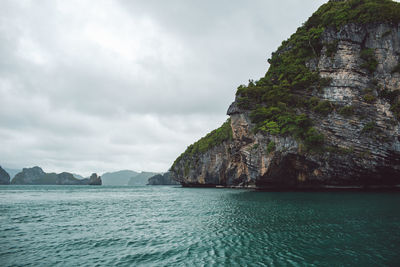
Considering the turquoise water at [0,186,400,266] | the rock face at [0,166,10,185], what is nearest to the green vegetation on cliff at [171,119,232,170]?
the turquoise water at [0,186,400,266]

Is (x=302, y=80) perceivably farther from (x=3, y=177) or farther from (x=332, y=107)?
(x=3, y=177)

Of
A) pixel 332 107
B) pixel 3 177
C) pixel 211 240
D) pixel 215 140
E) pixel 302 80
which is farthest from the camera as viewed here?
pixel 3 177

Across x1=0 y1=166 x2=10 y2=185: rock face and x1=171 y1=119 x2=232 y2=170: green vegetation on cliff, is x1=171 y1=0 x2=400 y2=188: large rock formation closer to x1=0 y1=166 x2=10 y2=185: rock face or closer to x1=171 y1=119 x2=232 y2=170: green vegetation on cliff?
x1=171 y1=119 x2=232 y2=170: green vegetation on cliff

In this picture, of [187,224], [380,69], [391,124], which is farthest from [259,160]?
[187,224]

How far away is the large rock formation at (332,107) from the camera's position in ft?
125

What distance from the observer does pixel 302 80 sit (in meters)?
44.3

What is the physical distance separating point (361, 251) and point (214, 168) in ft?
225

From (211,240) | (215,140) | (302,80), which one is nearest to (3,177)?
(215,140)

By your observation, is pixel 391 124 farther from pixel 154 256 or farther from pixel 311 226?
pixel 154 256

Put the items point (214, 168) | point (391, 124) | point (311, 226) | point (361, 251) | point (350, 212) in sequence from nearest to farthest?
1. point (361, 251)
2. point (311, 226)
3. point (350, 212)
4. point (391, 124)
5. point (214, 168)

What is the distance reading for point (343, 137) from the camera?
39.3m

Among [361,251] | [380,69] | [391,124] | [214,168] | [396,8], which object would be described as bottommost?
[361,251]

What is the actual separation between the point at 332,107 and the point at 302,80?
827 cm

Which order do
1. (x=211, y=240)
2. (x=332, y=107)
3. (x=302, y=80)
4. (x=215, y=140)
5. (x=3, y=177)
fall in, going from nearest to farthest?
(x=211, y=240)
(x=332, y=107)
(x=302, y=80)
(x=215, y=140)
(x=3, y=177)
